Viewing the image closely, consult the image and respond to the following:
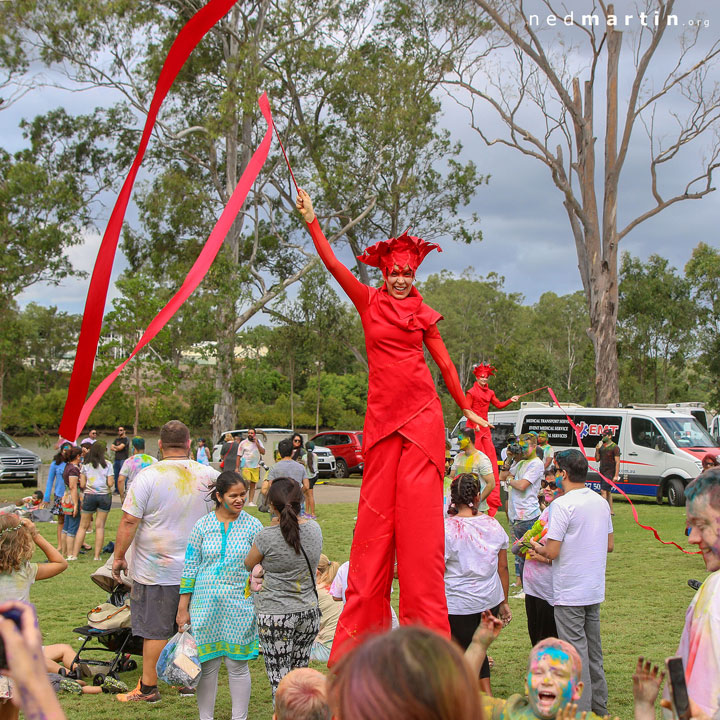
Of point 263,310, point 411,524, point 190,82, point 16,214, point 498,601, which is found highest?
point 190,82

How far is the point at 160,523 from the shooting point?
213 inches

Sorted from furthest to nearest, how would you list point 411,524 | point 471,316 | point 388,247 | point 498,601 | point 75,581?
point 471,316 → point 75,581 → point 498,601 → point 388,247 → point 411,524

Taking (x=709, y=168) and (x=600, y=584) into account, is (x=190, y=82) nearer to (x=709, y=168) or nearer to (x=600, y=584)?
(x=709, y=168)

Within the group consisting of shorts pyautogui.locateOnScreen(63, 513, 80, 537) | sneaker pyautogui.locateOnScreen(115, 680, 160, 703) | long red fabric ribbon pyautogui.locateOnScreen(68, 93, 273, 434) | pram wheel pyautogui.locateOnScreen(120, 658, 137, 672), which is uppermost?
long red fabric ribbon pyautogui.locateOnScreen(68, 93, 273, 434)

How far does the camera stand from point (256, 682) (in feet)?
19.7

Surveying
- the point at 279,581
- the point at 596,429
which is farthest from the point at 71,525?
the point at 596,429

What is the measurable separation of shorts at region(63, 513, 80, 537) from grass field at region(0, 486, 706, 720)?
39 centimetres

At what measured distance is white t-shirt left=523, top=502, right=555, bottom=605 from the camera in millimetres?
5039

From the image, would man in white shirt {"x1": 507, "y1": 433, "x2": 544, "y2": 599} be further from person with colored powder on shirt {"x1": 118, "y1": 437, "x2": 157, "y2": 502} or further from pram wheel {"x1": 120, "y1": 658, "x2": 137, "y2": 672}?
pram wheel {"x1": 120, "y1": 658, "x2": 137, "y2": 672}

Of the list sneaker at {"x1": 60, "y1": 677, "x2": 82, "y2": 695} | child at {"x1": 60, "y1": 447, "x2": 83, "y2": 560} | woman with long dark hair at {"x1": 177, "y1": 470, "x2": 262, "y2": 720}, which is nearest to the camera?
woman with long dark hair at {"x1": 177, "y1": 470, "x2": 262, "y2": 720}

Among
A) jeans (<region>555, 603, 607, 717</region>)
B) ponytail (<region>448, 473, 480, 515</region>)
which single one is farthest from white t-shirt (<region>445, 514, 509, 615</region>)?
jeans (<region>555, 603, 607, 717</region>)

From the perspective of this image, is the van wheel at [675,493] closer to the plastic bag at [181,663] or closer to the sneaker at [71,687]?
the sneaker at [71,687]

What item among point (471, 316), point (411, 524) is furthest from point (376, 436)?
point (471, 316)

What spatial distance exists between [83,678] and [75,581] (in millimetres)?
4331
